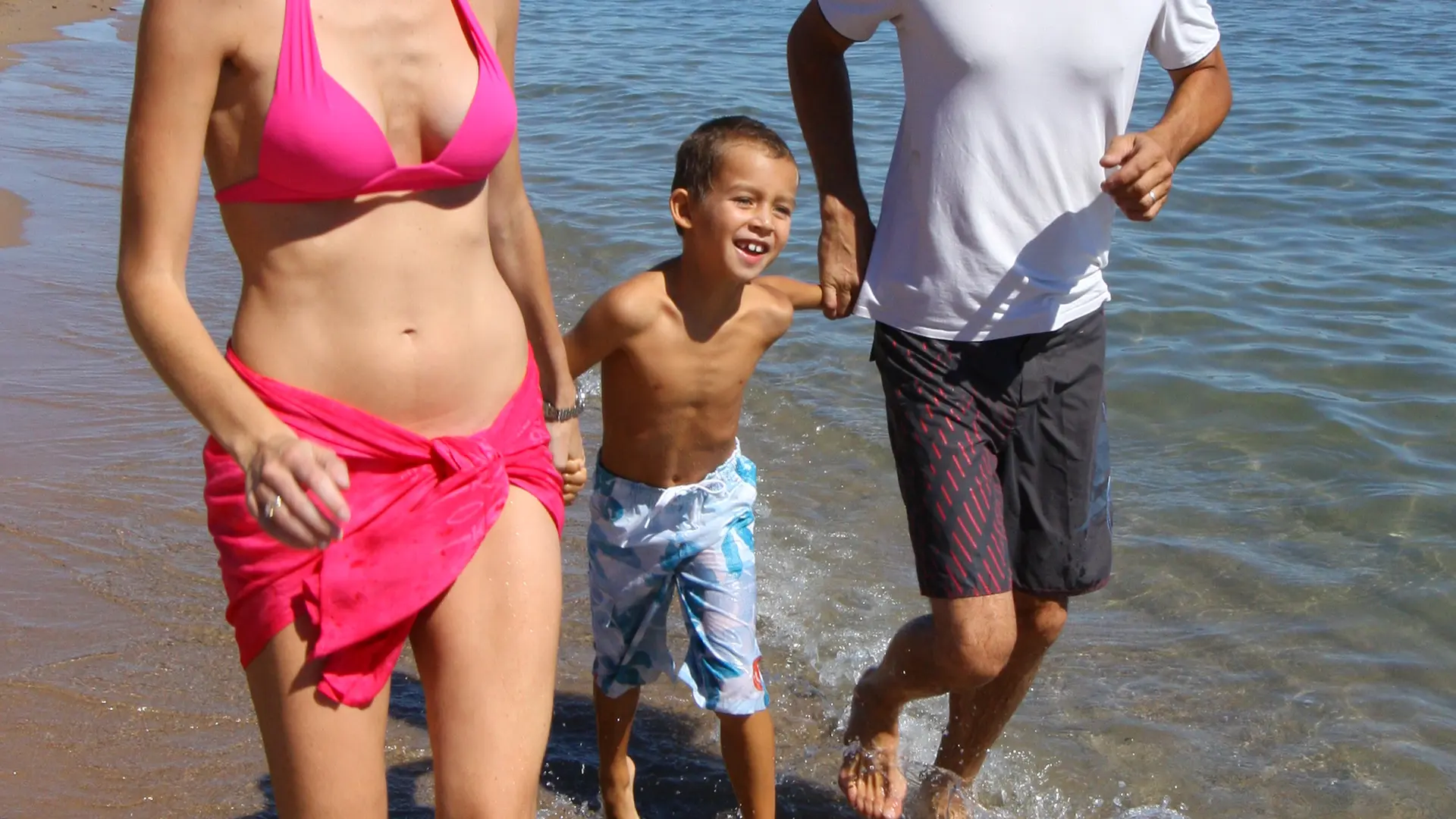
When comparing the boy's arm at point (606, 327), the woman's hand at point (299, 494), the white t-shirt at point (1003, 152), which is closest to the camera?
the woman's hand at point (299, 494)

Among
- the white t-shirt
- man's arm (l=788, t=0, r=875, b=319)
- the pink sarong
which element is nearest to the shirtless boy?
man's arm (l=788, t=0, r=875, b=319)

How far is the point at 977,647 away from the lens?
332cm

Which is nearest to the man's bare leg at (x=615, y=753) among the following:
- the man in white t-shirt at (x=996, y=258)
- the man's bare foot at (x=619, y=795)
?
the man's bare foot at (x=619, y=795)

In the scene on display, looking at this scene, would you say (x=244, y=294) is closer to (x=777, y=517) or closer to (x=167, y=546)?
(x=167, y=546)

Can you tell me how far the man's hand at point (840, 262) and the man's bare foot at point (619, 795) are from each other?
1.24 metres

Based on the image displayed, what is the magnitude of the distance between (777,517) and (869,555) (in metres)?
0.45

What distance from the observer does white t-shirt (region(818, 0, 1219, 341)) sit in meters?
3.13

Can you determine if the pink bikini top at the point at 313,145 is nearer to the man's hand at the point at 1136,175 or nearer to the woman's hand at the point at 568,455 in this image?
the woman's hand at the point at 568,455

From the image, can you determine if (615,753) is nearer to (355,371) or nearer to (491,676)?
(491,676)

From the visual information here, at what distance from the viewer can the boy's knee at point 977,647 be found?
3.32 metres

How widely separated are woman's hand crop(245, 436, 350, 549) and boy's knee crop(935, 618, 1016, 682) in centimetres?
168

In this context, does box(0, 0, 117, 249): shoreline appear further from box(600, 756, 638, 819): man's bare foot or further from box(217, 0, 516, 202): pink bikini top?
box(217, 0, 516, 202): pink bikini top

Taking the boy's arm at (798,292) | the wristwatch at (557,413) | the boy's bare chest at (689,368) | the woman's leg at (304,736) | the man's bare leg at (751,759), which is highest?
the boy's arm at (798,292)

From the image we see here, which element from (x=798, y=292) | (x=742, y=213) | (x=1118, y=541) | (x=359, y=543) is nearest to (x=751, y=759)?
(x=798, y=292)
